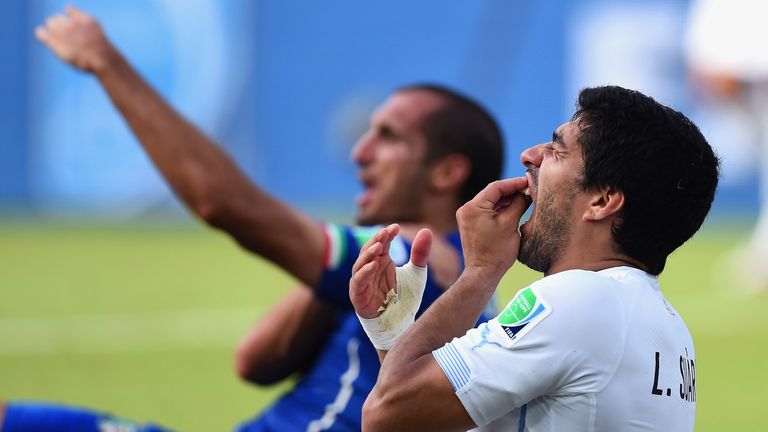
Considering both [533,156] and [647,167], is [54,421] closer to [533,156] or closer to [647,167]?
[533,156]

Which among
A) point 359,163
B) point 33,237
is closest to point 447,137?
point 359,163

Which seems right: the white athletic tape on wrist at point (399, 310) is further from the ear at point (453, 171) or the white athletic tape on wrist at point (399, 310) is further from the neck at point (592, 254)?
the ear at point (453, 171)

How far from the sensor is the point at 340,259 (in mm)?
3914

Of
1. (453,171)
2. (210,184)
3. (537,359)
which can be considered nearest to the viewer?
(537,359)

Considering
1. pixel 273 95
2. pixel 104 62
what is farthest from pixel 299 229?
pixel 273 95

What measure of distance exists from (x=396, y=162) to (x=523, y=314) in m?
2.03

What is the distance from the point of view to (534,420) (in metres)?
2.61

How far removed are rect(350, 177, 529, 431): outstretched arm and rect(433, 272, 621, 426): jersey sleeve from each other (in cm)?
5

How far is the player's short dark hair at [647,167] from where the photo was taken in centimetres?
262

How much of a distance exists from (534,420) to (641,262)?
42 cm

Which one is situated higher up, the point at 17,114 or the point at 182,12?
the point at 182,12

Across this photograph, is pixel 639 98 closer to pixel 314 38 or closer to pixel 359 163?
pixel 359 163

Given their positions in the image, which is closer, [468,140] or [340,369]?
[340,369]

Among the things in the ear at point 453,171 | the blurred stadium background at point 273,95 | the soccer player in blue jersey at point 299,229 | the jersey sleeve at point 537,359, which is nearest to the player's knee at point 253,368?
the soccer player in blue jersey at point 299,229
